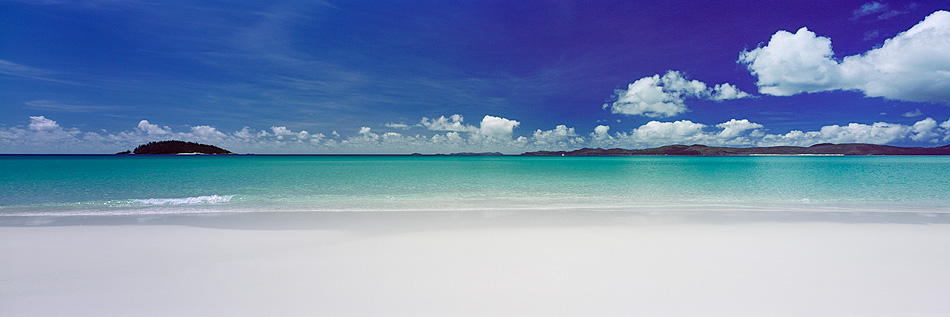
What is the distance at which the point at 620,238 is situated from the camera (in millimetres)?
7266

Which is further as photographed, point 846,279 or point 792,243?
point 792,243

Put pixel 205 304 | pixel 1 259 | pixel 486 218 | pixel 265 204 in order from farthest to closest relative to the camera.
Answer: pixel 265 204 < pixel 486 218 < pixel 1 259 < pixel 205 304

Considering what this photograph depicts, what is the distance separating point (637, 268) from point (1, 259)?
413 inches

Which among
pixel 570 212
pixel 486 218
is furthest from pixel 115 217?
pixel 570 212

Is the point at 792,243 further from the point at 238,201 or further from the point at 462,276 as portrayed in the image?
the point at 238,201

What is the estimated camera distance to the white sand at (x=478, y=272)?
425 cm

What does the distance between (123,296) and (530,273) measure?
5341mm

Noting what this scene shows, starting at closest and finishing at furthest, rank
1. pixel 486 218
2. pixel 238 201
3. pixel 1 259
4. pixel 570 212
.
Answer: pixel 1 259
pixel 486 218
pixel 570 212
pixel 238 201

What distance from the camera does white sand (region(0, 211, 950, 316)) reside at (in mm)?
4254

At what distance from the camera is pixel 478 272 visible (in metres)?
5.32

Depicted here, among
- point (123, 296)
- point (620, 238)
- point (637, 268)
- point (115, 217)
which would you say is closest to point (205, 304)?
point (123, 296)

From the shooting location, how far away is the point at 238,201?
14.7 metres

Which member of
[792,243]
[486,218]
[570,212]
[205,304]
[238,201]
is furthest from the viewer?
[238,201]

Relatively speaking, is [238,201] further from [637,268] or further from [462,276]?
[637,268]
